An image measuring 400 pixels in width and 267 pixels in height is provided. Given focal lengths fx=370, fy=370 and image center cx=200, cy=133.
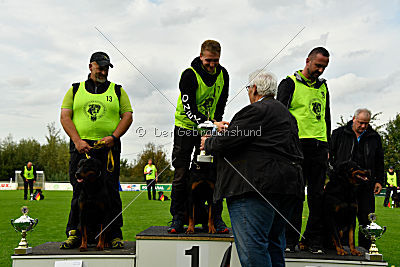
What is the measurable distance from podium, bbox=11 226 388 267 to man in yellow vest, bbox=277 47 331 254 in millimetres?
345

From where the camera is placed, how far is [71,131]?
366cm

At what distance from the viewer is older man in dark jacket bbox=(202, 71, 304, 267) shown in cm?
238

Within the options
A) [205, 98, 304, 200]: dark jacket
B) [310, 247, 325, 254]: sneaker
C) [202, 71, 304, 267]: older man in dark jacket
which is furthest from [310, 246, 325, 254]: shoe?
[205, 98, 304, 200]: dark jacket

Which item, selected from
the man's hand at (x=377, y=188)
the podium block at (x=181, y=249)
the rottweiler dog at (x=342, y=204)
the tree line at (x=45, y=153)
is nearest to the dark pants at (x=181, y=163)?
→ the podium block at (x=181, y=249)

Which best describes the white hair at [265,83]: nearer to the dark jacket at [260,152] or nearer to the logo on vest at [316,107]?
the dark jacket at [260,152]

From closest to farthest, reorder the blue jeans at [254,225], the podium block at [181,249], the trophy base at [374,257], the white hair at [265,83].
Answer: the blue jeans at [254,225] < the white hair at [265,83] < the trophy base at [374,257] < the podium block at [181,249]

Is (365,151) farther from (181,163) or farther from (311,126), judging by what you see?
(181,163)

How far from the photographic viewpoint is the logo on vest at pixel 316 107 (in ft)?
12.1

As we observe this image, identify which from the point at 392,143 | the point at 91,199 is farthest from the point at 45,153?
the point at 91,199

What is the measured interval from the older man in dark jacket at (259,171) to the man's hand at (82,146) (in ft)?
4.98

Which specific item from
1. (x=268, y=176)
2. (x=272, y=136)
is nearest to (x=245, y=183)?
(x=268, y=176)

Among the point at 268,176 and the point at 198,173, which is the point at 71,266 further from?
the point at 268,176

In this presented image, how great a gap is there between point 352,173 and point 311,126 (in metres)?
0.58

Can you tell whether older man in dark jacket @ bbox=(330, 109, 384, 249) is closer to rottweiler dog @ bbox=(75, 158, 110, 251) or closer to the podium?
the podium
